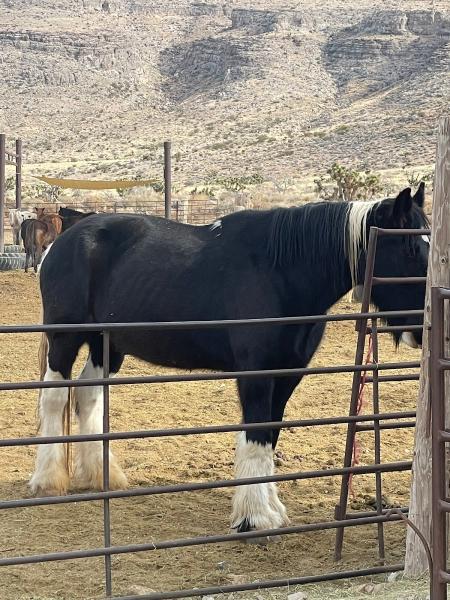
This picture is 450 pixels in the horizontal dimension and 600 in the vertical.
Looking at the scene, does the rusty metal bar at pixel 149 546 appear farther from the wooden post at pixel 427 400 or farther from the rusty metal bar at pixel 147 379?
the rusty metal bar at pixel 147 379

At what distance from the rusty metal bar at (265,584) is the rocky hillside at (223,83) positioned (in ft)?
144

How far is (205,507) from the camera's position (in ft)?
19.0

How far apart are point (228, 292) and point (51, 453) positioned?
5.13ft

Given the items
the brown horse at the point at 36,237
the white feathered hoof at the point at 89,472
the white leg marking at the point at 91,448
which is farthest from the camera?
the brown horse at the point at 36,237

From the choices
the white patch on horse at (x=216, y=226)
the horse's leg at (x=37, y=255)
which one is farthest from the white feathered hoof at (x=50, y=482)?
the horse's leg at (x=37, y=255)

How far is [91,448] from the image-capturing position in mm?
6266

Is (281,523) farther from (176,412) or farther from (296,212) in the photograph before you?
(176,412)

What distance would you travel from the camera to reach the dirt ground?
462 centimetres

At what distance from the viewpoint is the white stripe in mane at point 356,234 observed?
18.0 ft

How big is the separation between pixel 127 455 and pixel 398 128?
160 ft

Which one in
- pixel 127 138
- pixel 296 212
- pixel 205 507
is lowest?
pixel 205 507

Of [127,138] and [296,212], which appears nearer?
[296,212]

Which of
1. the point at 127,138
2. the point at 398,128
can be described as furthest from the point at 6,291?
the point at 127,138

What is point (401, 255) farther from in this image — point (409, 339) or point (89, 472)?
point (89, 472)
